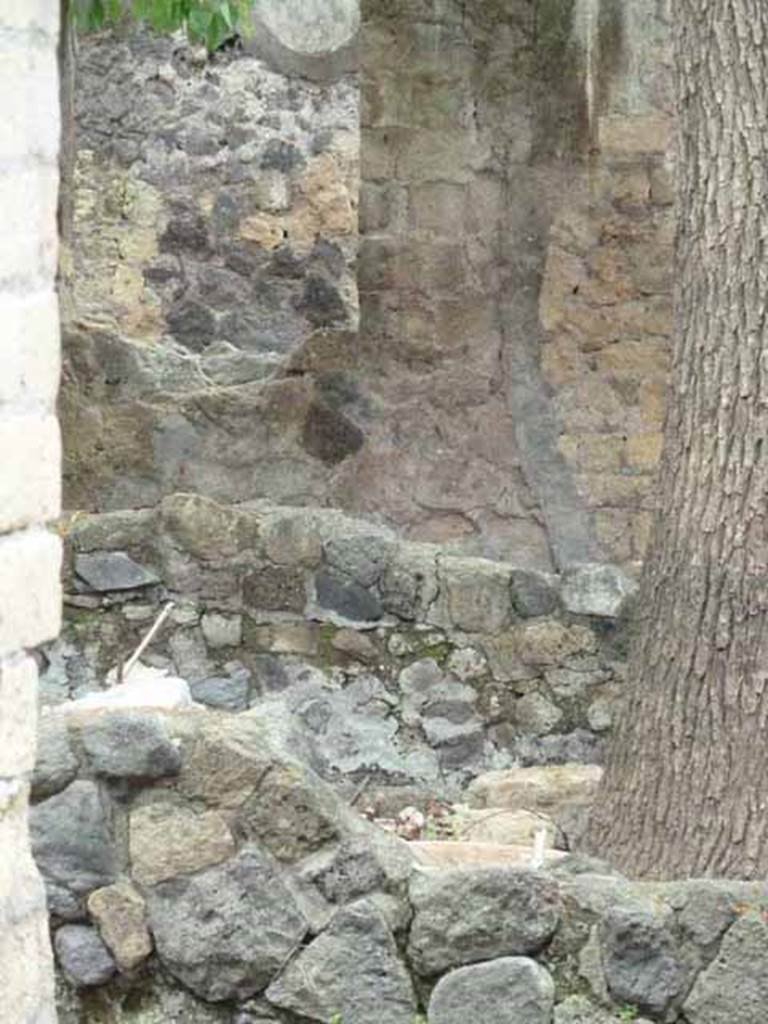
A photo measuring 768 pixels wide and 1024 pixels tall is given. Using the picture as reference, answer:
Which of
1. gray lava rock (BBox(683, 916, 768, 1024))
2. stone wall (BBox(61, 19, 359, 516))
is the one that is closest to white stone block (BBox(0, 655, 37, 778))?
gray lava rock (BBox(683, 916, 768, 1024))

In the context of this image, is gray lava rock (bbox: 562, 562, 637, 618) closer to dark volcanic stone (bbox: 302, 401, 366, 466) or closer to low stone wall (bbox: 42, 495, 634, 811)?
low stone wall (bbox: 42, 495, 634, 811)

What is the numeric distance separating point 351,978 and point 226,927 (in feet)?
0.81

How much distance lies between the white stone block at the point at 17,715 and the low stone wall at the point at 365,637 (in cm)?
360

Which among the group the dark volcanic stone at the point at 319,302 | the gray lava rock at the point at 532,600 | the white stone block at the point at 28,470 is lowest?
the gray lava rock at the point at 532,600

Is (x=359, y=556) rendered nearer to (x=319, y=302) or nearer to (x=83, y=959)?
(x=83, y=959)

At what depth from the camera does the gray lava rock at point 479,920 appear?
151 inches

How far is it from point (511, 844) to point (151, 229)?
268 inches

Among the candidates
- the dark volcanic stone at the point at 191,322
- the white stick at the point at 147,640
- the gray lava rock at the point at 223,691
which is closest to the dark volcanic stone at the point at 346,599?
the gray lava rock at the point at 223,691

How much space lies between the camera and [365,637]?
6.55 m

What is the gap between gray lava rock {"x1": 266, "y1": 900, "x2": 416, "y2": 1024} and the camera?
12.6ft

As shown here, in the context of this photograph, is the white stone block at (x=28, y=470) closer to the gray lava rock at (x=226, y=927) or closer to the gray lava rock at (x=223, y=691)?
the gray lava rock at (x=226, y=927)

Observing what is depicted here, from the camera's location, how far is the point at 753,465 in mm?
4621

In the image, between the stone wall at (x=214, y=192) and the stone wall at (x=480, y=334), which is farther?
the stone wall at (x=214, y=192)

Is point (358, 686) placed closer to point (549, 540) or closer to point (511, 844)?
point (511, 844)
